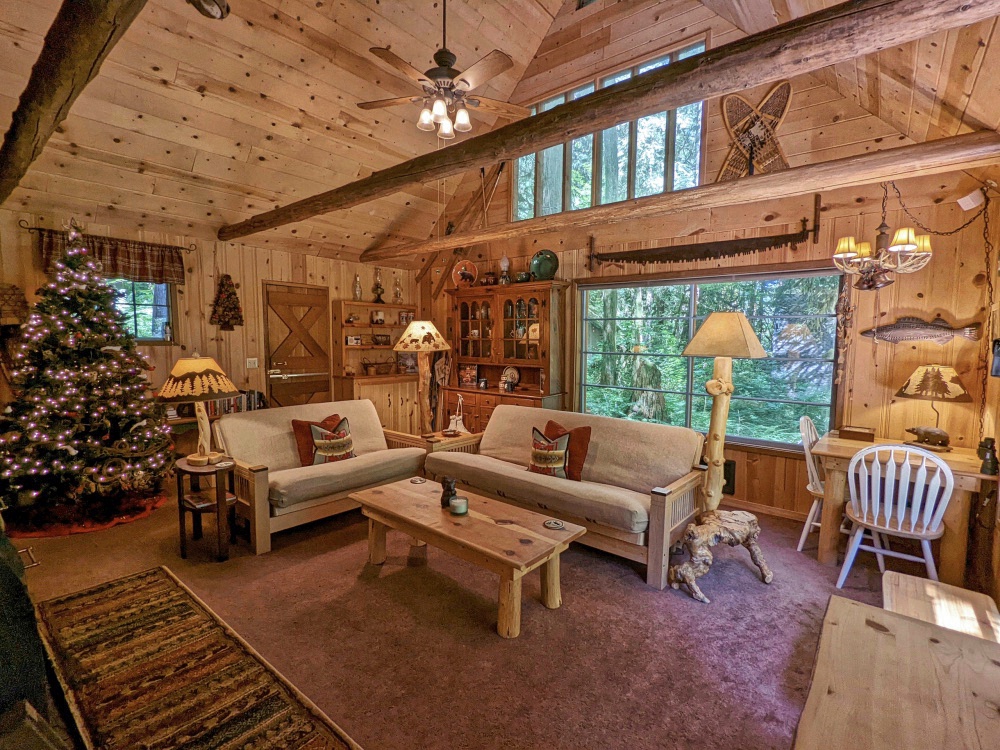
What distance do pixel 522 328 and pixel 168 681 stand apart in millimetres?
4248

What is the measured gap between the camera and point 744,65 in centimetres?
176

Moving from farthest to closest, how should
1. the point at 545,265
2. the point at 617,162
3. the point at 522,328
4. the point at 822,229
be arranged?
the point at 522,328
the point at 545,265
the point at 617,162
the point at 822,229

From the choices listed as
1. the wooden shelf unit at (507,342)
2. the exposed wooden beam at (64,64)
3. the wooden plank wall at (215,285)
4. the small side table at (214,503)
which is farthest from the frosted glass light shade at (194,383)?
the wooden shelf unit at (507,342)

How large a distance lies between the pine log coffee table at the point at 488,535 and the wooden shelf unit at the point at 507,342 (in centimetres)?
239

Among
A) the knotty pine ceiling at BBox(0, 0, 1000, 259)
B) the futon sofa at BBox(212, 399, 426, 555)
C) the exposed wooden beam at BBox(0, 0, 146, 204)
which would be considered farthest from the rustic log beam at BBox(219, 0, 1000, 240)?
the futon sofa at BBox(212, 399, 426, 555)

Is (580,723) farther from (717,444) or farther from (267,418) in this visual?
(267,418)

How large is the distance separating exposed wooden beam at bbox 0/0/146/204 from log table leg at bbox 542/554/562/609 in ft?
9.72

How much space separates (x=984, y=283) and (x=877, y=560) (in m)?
2.01

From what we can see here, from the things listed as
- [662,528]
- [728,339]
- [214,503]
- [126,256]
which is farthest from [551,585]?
[126,256]

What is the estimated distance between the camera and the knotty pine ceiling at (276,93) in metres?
2.79

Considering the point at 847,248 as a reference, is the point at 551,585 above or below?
below

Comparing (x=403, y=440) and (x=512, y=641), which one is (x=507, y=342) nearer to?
(x=403, y=440)

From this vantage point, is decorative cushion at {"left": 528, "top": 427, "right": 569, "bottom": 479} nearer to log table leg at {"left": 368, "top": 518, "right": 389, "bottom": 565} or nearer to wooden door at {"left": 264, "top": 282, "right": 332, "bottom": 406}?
log table leg at {"left": 368, "top": 518, "right": 389, "bottom": 565}

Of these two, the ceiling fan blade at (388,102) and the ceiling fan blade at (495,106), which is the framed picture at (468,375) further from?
the ceiling fan blade at (388,102)
